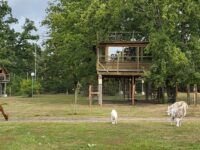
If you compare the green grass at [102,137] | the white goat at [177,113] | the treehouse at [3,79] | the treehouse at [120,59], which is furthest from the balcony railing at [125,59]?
the treehouse at [3,79]

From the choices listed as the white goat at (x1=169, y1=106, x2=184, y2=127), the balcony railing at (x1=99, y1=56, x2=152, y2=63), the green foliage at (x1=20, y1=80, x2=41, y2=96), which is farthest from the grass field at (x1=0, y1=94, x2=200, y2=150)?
the green foliage at (x1=20, y1=80, x2=41, y2=96)

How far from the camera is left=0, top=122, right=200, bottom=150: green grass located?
16.5m

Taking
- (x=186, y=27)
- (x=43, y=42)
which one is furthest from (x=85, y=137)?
(x=43, y=42)

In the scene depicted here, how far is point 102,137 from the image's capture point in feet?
62.3

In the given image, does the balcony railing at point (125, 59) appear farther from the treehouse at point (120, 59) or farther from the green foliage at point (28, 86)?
the green foliage at point (28, 86)

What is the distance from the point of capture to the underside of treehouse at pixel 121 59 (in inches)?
1978

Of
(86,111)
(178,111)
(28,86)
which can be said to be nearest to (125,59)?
(86,111)

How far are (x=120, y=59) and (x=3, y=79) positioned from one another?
38091 mm

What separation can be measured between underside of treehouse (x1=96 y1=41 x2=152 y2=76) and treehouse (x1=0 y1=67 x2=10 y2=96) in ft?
115

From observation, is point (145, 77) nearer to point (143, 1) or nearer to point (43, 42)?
point (143, 1)

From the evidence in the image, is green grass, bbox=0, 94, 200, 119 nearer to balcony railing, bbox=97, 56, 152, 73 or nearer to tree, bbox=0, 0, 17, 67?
balcony railing, bbox=97, 56, 152, 73

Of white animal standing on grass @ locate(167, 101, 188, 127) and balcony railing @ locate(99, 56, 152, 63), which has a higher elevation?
balcony railing @ locate(99, 56, 152, 63)

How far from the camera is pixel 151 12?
48.1 m

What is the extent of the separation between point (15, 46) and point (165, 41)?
49.3m
